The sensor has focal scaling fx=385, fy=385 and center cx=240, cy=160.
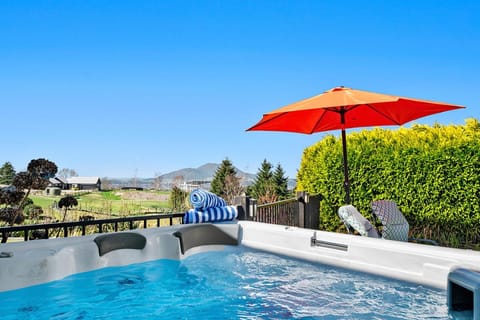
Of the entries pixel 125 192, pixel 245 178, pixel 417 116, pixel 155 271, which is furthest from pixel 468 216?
pixel 125 192

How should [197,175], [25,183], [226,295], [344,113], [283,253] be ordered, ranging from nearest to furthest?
[226,295], [283,253], [344,113], [25,183], [197,175]

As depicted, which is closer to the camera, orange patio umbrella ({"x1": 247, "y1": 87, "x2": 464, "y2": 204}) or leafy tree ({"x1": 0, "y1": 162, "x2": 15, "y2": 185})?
orange patio umbrella ({"x1": 247, "y1": 87, "x2": 464, "y2": 204})

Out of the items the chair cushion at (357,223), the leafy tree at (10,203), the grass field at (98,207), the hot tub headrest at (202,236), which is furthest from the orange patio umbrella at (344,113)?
the leafy tree at (10,203)

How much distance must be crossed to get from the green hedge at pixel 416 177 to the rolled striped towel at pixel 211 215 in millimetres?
2953

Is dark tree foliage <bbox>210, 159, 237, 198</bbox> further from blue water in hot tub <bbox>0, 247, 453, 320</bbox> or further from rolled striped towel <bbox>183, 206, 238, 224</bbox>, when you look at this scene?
blue water in hot tub <bbox>0, 247, 453, 320</bbox>

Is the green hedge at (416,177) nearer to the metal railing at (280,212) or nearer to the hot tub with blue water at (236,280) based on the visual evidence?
the metal railing at (280,212)

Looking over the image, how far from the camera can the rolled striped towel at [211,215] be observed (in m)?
4.66

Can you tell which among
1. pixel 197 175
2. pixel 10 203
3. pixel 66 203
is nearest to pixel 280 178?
pixel 197 175

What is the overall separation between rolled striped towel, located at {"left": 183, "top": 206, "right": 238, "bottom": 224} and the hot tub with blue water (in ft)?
1.54

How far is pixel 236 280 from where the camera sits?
346 cm

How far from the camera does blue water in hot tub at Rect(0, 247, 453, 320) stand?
2727 millimetres

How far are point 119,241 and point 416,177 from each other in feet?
16.1

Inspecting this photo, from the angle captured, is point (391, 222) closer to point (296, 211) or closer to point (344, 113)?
point (344, 113)

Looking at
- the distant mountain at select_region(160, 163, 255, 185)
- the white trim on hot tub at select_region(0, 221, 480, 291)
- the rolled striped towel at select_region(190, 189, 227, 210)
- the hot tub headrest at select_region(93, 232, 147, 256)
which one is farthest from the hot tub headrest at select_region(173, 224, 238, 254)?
the distant mountain at select_region(160, 163, 255, 185)
